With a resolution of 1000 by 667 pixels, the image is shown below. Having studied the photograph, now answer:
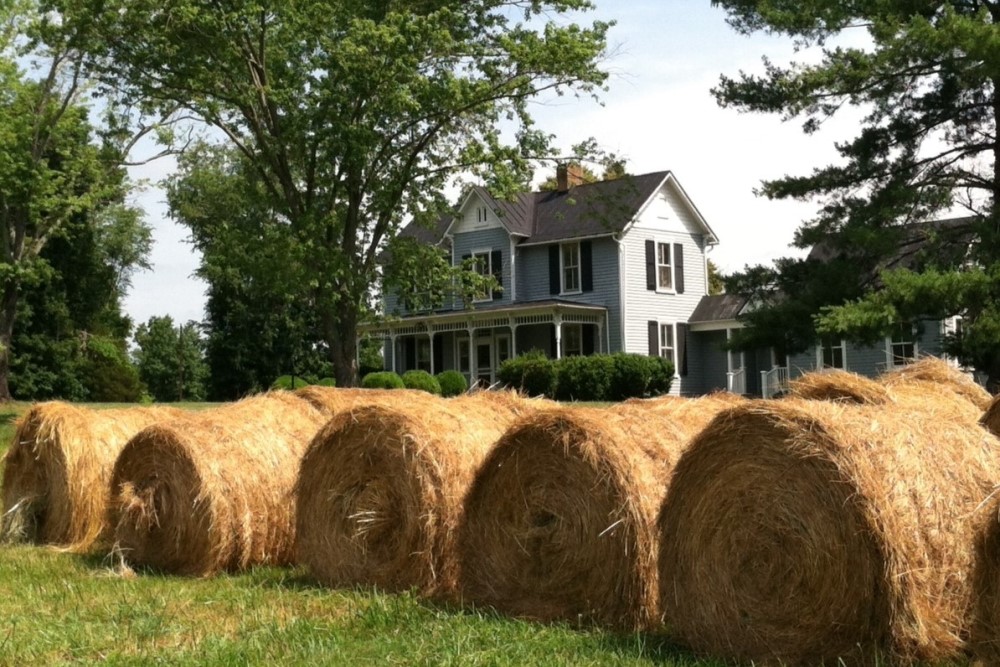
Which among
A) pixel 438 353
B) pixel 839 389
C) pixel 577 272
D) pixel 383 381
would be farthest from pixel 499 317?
pixel 839 389

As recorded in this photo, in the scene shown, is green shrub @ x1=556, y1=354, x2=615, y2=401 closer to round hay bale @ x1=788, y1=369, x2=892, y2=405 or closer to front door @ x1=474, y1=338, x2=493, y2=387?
front door @ x1=474, y1=338, x2=493, y2=387

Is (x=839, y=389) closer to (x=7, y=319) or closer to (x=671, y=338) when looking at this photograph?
(x=671, y=338)

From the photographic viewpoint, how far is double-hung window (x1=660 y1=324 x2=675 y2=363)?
1467 inches

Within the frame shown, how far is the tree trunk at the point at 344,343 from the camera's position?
24.8 metres

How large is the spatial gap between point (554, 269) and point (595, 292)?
1.72m

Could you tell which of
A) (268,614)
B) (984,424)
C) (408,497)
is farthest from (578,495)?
(984,424)

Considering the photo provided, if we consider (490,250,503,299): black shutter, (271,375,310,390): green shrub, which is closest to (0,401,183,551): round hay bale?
(271,375,310,390): green shrub

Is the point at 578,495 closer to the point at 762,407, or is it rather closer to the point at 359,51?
the point at 762,407

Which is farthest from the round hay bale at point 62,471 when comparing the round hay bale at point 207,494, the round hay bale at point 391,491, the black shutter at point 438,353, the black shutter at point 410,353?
the black shutter at point 410,353

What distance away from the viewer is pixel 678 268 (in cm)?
3809

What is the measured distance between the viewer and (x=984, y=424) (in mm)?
7383

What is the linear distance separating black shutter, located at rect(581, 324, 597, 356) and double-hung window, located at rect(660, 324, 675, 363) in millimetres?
2201

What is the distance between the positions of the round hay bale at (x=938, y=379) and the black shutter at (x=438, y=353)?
3150 cm

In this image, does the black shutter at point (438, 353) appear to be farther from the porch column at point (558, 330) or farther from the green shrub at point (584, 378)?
the green shrub at point (584, 378)
